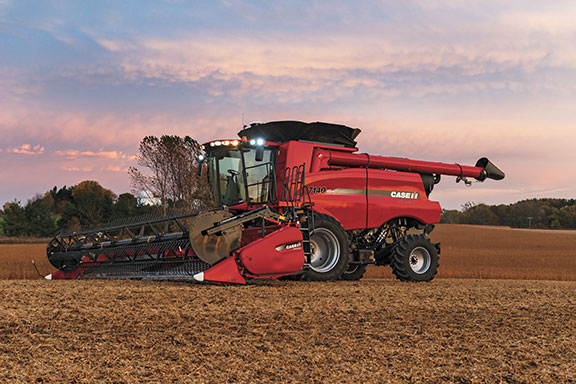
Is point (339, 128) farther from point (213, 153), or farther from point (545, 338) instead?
point (545, 338)

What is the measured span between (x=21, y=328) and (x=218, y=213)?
11.9 ft

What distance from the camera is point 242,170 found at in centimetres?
1077

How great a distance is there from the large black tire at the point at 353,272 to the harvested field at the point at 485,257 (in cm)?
190

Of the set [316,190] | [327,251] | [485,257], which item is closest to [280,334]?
[327,251]

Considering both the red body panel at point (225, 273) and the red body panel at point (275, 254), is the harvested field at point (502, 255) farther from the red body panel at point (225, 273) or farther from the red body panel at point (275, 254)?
the red body panel at point (225, 273)

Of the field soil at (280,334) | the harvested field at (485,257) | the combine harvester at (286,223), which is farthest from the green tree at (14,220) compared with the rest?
the field soil at (280,334)

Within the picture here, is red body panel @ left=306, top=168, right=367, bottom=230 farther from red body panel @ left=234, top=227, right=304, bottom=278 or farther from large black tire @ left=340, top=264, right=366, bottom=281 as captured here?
red body panel @ left=234, top=227, right=304, bottom=278

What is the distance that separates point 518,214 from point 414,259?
248 feet

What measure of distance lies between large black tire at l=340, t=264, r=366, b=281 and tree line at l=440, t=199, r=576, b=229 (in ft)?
214

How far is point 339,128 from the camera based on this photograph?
1152 centimetres

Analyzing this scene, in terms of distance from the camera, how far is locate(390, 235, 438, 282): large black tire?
1112 cm

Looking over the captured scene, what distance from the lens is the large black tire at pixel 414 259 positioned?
1112cm

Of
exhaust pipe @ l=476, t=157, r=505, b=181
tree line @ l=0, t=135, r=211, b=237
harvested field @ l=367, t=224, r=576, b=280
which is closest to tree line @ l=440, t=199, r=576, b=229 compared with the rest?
harvested field @ l=367, t=224, r=576, b=280

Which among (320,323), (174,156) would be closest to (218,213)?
(320,323)
